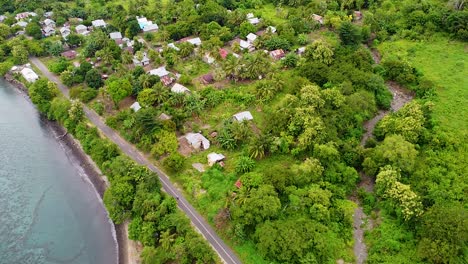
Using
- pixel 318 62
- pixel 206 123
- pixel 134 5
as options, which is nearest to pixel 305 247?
pixel 206 123

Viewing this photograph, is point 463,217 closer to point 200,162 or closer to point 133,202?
point 200,162

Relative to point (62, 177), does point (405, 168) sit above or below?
above

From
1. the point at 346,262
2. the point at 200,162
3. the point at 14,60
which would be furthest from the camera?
the point at 14,60

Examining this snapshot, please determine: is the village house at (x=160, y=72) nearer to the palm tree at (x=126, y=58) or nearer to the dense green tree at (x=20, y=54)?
the palm tree at (x=126, y=58)

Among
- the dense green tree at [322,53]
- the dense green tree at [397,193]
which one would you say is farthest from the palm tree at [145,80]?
the dense green tree at [397,193]

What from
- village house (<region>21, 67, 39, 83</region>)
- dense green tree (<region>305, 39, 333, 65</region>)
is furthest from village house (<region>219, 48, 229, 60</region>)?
village house (<region>21, 67, 39, 83</region>)

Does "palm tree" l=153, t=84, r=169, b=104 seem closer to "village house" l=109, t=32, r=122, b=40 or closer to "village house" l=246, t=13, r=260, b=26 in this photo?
"village house" l=109, t=32, r=122, b=40

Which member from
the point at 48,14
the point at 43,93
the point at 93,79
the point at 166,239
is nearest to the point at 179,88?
the point at 93,79
